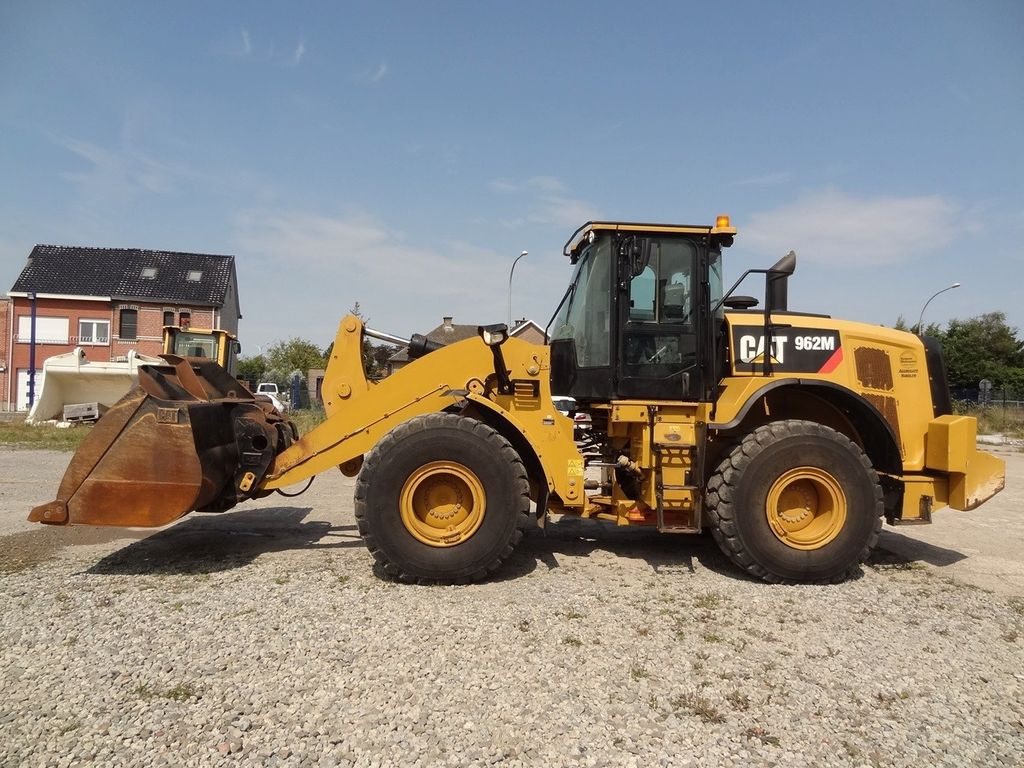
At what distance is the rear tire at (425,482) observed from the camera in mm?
4387

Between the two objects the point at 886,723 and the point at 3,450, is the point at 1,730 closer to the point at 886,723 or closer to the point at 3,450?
the point at 886,723

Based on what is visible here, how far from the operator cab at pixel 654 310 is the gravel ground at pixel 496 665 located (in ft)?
4.93

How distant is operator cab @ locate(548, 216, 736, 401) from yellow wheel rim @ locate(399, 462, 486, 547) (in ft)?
4.30

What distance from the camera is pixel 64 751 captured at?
239 centimetres

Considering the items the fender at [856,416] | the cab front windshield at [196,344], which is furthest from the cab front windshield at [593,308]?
the cab front windshield at [196,344]

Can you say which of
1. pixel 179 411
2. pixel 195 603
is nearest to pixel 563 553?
pixel 195 603

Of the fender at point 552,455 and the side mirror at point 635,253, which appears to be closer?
the fender at point 552,455

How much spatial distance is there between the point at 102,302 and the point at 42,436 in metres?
19.6

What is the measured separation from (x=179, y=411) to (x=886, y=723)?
4.57 m

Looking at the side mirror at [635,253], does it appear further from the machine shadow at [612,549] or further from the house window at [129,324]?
the house window at [129,324]

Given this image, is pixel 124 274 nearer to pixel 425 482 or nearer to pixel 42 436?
pixel 42 436

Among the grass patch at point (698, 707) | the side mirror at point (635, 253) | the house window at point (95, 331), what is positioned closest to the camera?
the grass patch at point (698, 707)

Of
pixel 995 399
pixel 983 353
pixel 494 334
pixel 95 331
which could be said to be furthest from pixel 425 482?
pixel 983 353

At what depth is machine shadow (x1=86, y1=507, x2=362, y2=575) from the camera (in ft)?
15.6
